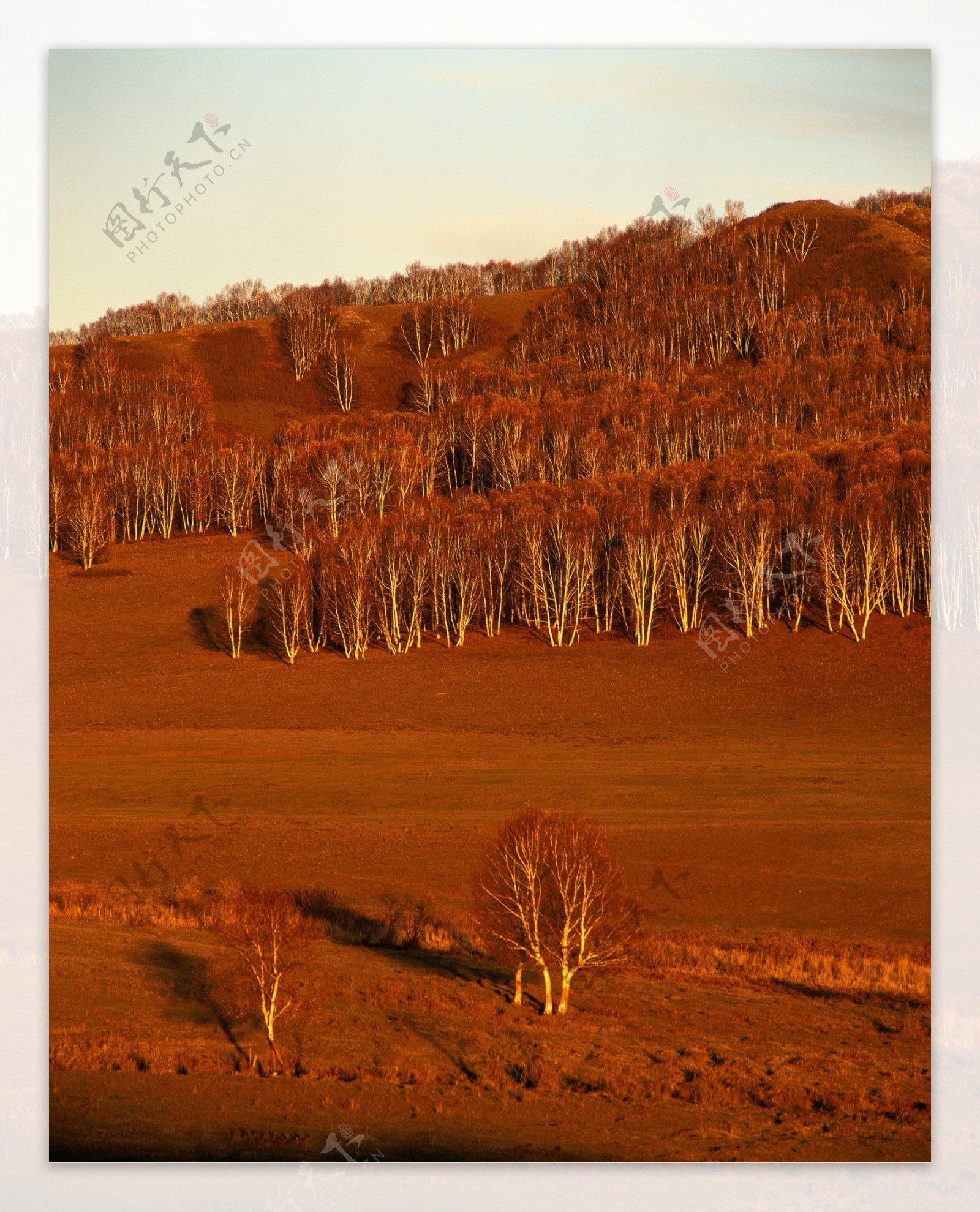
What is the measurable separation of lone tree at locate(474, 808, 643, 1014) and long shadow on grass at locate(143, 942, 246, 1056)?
2.83 m

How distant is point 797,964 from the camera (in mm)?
11328

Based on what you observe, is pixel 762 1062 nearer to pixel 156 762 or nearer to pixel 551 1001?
pixel 551 1001

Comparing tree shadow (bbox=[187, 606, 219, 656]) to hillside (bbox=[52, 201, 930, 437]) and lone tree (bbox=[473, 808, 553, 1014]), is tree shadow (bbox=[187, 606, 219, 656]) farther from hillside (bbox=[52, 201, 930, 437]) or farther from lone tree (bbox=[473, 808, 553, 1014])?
lone tree (bbox=[473, 808, 553, 1014])

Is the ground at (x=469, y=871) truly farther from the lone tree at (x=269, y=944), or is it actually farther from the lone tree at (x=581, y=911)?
the lone tree at (x=581, y=911)

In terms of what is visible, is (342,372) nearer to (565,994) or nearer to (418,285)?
(418,285)

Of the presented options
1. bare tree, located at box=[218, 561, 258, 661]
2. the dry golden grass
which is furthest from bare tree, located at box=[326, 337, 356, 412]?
the dry golden grass

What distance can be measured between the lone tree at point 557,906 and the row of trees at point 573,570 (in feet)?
16.5

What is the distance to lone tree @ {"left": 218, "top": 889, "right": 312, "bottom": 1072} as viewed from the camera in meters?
9.98

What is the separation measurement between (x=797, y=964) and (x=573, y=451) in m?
10.9

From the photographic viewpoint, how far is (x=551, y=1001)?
34.7ft

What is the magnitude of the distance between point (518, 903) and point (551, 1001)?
40.1 inches

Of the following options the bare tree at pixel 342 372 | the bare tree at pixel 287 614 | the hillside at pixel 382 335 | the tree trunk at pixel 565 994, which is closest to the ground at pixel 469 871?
the tree trunk at pixel 565 994

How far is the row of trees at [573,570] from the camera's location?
15109mm

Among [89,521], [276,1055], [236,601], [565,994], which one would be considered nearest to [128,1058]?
[276,1055]
